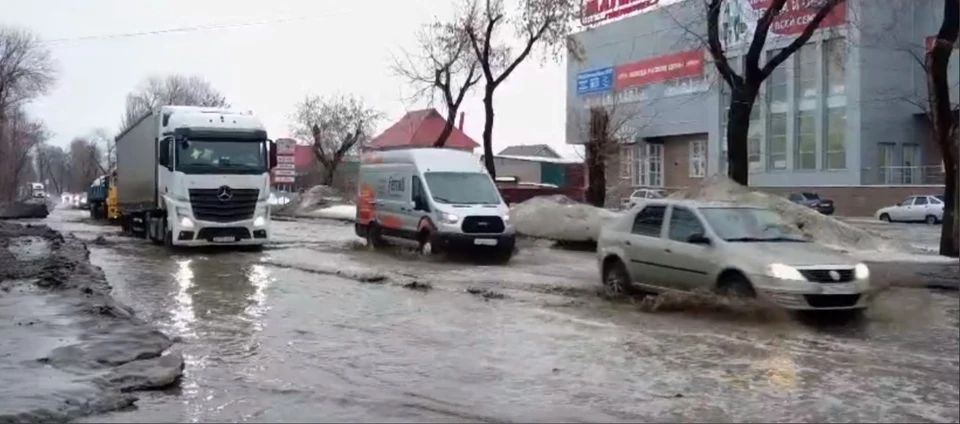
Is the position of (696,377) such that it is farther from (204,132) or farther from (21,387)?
(204,132)

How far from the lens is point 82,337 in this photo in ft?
33.6

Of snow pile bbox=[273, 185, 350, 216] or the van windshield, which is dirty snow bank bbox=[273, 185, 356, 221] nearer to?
snow pile bbox=[273, 185, 350, 216]

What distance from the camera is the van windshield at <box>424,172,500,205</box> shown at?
21.2 metres

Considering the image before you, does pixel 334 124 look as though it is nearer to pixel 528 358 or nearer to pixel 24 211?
pixel 24 211

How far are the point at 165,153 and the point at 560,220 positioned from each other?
10125mm

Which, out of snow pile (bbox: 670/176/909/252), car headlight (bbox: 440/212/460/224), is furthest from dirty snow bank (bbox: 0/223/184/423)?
snow pile (bbox: 670/176/909/252)

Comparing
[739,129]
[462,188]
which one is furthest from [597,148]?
[462,188]

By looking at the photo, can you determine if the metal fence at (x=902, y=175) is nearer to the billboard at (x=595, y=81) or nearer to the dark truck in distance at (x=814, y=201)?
the dark truck in distance at (x=814, y=201)

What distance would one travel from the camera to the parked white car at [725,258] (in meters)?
10.4

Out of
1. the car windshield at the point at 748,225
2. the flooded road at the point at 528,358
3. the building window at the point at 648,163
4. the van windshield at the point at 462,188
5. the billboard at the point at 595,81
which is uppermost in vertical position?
the billboard at the point at 595,81

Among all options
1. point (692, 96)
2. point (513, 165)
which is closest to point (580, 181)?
point (692, 96)

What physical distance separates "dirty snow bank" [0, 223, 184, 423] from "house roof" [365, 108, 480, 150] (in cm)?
6220

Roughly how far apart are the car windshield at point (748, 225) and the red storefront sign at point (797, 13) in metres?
8.89

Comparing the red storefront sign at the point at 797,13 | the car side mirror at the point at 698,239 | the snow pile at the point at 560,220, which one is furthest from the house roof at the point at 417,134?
the car side mirror at the point at 698,239
